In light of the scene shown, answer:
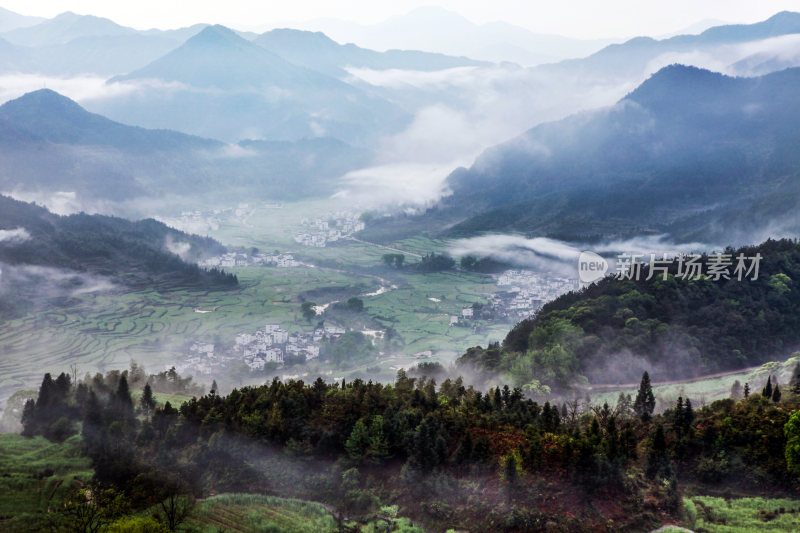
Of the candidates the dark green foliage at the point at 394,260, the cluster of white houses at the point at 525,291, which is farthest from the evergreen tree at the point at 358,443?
the dark green foliage at the point at 394,260

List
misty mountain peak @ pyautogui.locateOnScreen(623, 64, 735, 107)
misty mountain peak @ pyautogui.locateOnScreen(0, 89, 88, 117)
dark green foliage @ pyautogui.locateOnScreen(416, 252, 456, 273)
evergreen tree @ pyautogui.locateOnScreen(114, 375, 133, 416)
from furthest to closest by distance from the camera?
1. misty mountain peak @ pyautogui.locateOnScreen(0, 89, 88, 117)
2. misty mountain peak @ pyautogui.locateOnScreen(623, 64, 735, 107)
3. dark green foliage @ pyautogui.locateOnScreen(416, 252, 456, 273)
4. evergreen tree @ pyautogui.locateOnScreen(114, 375, 133, 416)

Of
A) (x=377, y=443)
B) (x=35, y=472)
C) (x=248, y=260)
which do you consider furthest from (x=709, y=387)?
(x=248, y=260)

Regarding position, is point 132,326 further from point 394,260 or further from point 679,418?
point 679,418

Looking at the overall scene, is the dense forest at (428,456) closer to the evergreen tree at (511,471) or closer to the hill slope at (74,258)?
the evergreen tree at (511,471)

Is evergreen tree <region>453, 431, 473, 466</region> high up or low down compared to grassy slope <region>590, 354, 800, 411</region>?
down

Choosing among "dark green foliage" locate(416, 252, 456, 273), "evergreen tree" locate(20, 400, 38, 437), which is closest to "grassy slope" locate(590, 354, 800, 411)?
"evergreen tree" locate(20, 400, 38, 437)

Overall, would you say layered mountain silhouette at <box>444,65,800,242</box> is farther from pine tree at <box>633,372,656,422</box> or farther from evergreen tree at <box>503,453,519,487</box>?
evergreen tree at <box>503,453,519,487</box>
